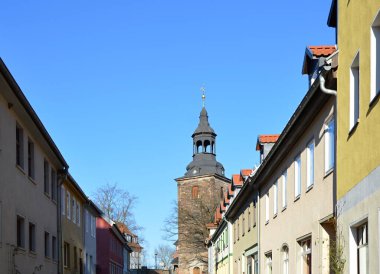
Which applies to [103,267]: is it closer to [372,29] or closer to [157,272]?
[372,29]

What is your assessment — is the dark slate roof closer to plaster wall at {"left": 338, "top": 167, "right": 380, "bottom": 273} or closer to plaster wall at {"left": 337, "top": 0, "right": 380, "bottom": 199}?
plaster wall at {"left": 337, "top": 0, "right": 380, "bottom": 199}

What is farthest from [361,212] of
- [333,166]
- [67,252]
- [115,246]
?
[115,246]

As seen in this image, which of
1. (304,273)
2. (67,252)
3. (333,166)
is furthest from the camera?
(67,252)

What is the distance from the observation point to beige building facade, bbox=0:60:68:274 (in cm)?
1520

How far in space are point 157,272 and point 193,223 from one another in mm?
24570

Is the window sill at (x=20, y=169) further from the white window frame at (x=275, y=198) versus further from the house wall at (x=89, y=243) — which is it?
the house wall at (x=89, y=243)

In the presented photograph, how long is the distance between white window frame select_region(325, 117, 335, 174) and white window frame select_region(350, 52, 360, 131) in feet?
5.78

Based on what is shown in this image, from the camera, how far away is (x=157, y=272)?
303 feet

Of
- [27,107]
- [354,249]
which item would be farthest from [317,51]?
[27,107]

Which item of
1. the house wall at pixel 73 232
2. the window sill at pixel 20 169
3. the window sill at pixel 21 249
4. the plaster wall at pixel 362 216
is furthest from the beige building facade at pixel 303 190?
the house wall at pixel 73 232

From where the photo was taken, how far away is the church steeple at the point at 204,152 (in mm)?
84438

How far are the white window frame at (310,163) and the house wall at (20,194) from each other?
7.07 m

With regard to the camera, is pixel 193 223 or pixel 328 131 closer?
pixel 328 131

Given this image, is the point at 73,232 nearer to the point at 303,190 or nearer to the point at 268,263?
the point at 268,263
